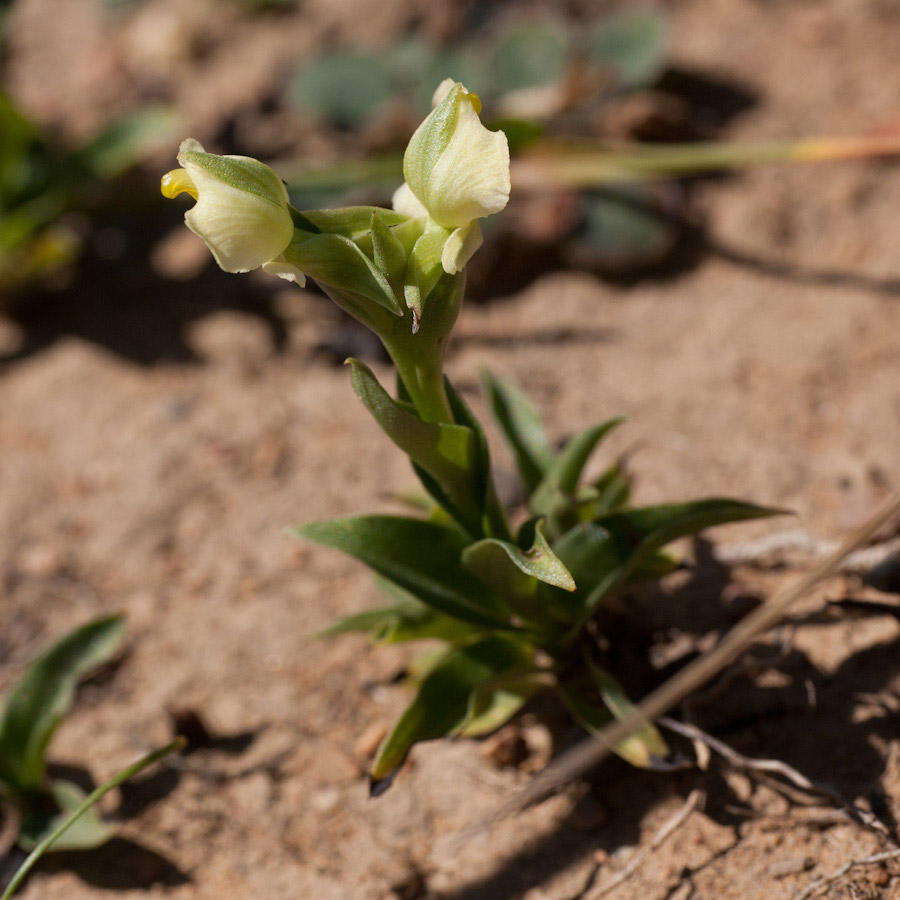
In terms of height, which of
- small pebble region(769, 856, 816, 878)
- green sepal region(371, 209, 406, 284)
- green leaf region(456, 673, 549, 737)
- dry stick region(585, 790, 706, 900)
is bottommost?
small pebble region(769, 856, 816, 878)

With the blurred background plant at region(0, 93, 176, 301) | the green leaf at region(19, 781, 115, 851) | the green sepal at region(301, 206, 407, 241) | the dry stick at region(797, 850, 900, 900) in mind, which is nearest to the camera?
the green sepal at region(301, 206, 407, 241)

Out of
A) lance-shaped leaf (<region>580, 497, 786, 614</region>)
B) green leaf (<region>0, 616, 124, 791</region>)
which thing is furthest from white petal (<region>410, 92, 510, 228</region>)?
green leaf (<region>0, 616, 124, 791</region>)

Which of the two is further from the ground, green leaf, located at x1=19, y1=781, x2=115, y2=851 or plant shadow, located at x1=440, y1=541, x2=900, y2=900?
green leaf, located at x1=19, y1=781, x2=115, y2=851

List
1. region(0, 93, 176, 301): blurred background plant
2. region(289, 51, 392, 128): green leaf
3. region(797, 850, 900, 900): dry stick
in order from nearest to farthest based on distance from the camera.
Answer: region(797, 850, 900, 900): dry stick → region(0, 93, 176, 301): blurred background plant → region(289, 51, 392, 128): green leaf

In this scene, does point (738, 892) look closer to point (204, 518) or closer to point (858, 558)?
point (858, 558)

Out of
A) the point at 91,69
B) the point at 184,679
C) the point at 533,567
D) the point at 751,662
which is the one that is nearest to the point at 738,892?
the point at 751,662

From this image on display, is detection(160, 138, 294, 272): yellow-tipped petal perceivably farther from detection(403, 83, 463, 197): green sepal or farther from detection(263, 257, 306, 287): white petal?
detection(403, 83, 463, 197): green sepal

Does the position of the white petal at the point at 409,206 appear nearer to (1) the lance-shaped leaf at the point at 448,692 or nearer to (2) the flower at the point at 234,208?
(2) the flower at the point at 234,208
